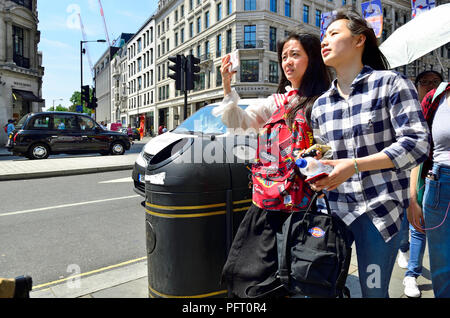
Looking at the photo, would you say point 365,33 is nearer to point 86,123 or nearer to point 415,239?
point 415,239

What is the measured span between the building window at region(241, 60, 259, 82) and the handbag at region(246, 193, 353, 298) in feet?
105

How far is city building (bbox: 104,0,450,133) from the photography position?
32.4 metres

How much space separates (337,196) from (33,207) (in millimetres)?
5648

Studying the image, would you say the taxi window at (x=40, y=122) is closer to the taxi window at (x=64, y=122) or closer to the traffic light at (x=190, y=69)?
the taxi window at (x=64, y=122)

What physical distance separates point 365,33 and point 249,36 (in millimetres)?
33440

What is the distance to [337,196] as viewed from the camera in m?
1.58

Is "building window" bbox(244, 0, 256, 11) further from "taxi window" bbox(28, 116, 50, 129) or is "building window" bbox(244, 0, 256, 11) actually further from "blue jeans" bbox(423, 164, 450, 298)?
"blue jeans" bbox(423, 164, 450, 298)

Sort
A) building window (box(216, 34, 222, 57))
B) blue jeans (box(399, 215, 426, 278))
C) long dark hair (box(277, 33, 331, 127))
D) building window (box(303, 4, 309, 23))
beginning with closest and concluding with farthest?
1. long dark hair (box(277, 33, 331, 127))
2. blue jeans (box(399, 215, 426, 278))
3. building window (box(303, 4, 309, 23))
4. building window (box(216, 34, 222, 57))

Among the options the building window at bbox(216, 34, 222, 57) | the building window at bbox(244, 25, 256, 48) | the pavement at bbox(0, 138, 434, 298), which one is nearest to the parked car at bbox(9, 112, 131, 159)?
the pavement at bbox(0, 138, 434, 298)

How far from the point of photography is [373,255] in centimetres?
152

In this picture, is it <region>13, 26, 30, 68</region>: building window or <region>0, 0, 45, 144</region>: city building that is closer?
<region>0, 0, 45, 144</region>: city building

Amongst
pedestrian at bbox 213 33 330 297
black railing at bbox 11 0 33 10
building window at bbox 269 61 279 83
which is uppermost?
black railing at bbox 11 0 33 10

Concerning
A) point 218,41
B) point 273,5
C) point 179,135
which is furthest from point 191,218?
point 218,41

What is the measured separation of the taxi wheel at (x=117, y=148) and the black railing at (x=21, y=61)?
613 inches
